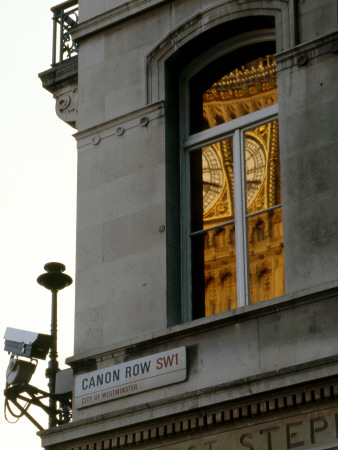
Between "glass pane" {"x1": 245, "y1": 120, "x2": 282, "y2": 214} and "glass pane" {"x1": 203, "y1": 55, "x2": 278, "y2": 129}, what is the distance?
1.53ft

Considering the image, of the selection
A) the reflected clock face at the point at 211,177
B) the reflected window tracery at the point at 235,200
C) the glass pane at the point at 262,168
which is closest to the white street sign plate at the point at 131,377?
the reflected window tracery at the point at 235,200

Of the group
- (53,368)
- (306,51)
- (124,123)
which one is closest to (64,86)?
(124,123)

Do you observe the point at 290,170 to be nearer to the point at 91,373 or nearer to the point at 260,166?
the point at 260,166

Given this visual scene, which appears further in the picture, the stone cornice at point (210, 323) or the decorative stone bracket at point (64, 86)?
the decorative stone bracket at point (64, 86)

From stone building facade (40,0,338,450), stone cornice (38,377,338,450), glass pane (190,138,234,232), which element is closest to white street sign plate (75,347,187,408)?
stone building facade (40,0,338,450)

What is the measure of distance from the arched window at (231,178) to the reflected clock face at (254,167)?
0.5 inches

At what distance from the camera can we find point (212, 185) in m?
18.8

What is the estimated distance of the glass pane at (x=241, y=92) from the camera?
1891 cm

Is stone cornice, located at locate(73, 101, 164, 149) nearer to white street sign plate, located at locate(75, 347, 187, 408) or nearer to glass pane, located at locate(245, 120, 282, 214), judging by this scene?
glass pane, located at locate(245, 120, 282, 214)

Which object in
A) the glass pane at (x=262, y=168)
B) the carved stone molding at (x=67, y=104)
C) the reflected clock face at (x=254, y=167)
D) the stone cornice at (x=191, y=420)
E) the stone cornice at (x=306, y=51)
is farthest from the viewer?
the carved stone molding at (x=67, y=104)

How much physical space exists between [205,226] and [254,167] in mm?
1085

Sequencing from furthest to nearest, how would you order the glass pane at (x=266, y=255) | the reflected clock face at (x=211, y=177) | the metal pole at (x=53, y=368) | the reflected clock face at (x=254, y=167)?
the metal pole at (x=53, y=368), the reflected clock face at (x=211, y=177), the reflected clock face at (x=254, y=167), the glass pane at (x=266, y=255)

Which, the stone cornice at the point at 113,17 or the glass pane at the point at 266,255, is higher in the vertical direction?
the stone cornice at the point at 113,17

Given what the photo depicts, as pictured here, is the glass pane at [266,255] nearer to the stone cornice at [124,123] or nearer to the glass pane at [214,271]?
the glass pane at [214,271]
